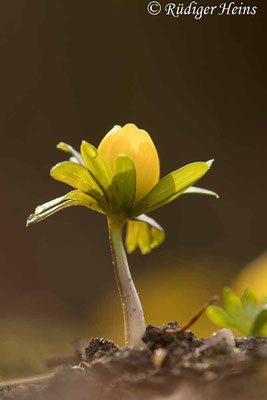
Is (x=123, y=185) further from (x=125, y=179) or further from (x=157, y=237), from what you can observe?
(x=157, y=237)

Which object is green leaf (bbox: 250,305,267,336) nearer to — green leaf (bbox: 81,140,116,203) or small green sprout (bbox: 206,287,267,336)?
small green sprout (bbox: 206,287,267,336)

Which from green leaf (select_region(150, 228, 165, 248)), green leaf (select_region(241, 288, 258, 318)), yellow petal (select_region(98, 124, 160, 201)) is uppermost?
yellow petal (select_region(98, 124, 160, 201))

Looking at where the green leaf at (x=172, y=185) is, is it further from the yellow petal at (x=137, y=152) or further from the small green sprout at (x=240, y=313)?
the small green sprout at (x=240, y=313)

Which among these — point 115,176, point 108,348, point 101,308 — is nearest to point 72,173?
point 115,176

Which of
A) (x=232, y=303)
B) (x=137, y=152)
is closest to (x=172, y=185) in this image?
(x=137, y=152)

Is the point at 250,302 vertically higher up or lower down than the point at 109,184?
lower down

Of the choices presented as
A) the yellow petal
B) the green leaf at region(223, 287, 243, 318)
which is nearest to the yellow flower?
the yellow petal

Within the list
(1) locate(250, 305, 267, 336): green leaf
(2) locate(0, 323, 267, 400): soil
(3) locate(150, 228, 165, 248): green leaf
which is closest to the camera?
(2) locate(0, 323, 267, 400): soil

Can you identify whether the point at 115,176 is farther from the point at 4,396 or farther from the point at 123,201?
the point at 4,396
